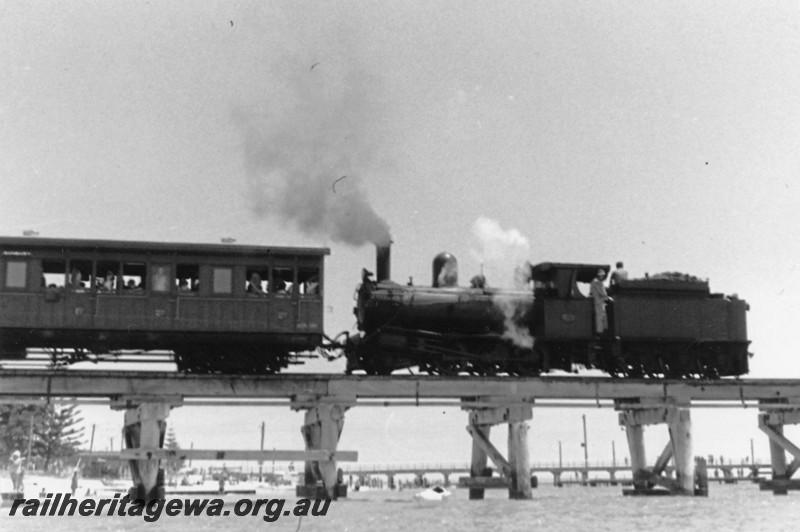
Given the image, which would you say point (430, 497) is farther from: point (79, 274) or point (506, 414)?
point (79, 274)

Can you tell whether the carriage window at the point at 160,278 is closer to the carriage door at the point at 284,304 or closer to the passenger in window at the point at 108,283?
the passenger in window at the point at 108,283

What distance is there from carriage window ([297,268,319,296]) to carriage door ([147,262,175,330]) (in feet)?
Result: 10.3

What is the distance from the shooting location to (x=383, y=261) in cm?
2550

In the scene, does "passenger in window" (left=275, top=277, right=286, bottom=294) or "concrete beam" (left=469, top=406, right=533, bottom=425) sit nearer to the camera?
"passenger in window" (left=275, top=277, right=286, bottom=294)

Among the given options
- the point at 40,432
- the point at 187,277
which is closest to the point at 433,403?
the point at 187,277

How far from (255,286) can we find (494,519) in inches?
341

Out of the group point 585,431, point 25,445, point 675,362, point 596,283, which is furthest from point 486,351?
point 585,431

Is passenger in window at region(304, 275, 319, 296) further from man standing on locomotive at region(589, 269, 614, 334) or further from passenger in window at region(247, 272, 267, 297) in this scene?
man standing on locomotive at region(589, 269, 614, 334)

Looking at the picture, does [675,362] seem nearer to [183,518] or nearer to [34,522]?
[183,518]

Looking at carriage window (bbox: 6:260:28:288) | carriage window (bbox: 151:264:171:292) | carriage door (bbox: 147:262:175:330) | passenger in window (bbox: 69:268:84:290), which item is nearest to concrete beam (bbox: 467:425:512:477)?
carriage door (bbox: 147:262:175:330)

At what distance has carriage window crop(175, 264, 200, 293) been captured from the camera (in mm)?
22859

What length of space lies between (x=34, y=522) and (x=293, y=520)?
4776 millimetres

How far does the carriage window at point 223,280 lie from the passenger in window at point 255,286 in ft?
1.68

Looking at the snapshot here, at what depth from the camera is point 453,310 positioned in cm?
2517
